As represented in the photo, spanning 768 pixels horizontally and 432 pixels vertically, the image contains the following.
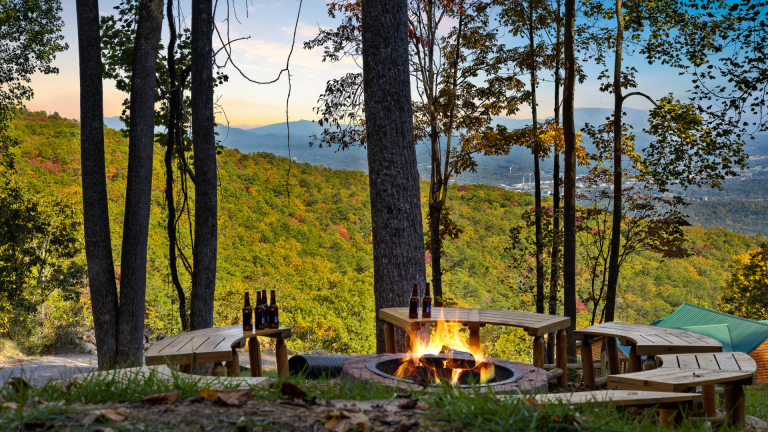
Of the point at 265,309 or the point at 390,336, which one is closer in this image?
the point at 265,309

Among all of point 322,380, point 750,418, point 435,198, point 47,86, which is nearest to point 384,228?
point 322,380

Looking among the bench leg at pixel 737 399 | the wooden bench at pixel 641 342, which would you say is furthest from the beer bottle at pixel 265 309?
the bench leg at pixel 737 399

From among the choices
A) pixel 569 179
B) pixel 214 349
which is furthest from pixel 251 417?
pixel 569 179

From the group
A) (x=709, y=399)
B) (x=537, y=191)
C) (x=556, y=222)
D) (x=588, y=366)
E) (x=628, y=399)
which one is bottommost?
(x=588, y=366)

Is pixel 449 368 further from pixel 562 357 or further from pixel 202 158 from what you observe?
pixel 202 158

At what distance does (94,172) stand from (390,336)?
2901 millimetres

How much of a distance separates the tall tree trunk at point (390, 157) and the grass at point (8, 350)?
10.5 metres

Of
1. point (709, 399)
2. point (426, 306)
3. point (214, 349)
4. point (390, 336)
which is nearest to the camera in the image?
point (709, 399)

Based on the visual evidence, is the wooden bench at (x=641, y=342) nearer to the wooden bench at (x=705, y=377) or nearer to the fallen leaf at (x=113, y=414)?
the wooden bench at (x=705, y=377)

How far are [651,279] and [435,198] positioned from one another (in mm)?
16723

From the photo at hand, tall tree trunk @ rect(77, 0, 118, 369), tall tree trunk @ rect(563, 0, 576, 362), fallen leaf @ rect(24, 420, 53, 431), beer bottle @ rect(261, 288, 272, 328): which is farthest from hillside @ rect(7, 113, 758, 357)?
fallen leaf @ rect(24, 420, 53, 431)

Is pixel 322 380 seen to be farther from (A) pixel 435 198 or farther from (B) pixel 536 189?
(B) pixel 536 189

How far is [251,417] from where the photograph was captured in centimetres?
143

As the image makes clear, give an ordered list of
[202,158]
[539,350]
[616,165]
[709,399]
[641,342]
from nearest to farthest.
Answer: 1. [709,399]
2. [641,342]
3. [539,350]
4. [202,158]
5. [616,165]
